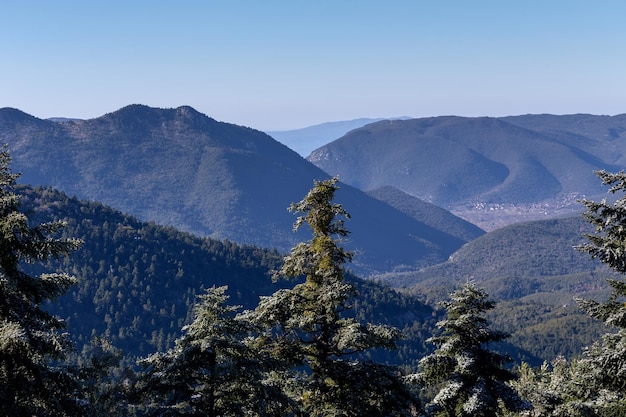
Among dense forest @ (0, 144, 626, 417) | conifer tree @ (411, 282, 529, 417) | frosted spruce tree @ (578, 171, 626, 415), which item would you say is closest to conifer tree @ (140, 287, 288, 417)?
dense forest @ (0, 144, 626, 417)

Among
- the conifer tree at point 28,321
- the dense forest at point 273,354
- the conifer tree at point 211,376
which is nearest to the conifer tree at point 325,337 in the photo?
the dense forest at point 273,354

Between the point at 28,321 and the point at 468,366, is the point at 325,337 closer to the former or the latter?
the point at 468,366

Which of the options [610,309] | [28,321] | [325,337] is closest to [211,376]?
[325,337]

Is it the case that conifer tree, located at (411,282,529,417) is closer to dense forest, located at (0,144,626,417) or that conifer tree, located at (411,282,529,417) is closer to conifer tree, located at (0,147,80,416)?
dense forest, located at (0,144,626,417)

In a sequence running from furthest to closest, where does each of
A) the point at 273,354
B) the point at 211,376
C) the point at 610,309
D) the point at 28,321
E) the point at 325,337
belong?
the point at 325,337 < the point at 273,354 < the point at 610,309 < the point at 211,376 < the point at 28,321

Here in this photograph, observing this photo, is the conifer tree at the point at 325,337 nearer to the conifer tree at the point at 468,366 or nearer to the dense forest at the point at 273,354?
the dense forest at the point at 273,354

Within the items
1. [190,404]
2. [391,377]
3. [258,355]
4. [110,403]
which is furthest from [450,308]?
[110,403]

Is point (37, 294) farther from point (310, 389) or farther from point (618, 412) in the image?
point (618, 412)
